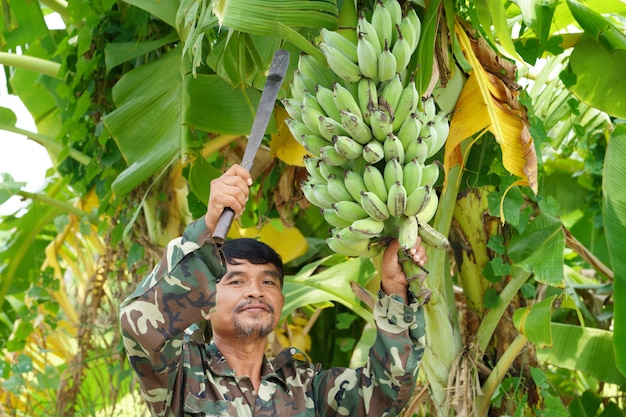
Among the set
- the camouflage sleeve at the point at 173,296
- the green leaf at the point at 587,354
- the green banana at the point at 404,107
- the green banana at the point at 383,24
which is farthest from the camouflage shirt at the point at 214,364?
the green leaf at the point at 587,354

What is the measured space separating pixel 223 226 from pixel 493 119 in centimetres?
65

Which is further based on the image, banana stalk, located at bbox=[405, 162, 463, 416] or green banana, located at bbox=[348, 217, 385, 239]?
banana stalk, located at bbox=[405, 162, 463, 416]

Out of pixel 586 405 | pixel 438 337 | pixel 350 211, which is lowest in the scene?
pixel 586 405

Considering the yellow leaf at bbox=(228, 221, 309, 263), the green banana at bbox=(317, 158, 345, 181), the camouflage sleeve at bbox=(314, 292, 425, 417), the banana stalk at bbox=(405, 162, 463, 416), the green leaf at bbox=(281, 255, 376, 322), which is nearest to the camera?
the green banana at bbox=(317, 158, 345, 181)

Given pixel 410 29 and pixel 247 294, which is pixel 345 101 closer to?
pixel 410 29

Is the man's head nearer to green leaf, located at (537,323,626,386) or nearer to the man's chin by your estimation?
the man's chin

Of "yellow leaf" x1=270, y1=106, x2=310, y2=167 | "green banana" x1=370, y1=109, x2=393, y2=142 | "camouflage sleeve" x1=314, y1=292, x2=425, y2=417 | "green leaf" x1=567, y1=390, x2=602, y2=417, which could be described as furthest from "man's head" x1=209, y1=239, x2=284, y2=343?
"green leaf" x1=567, y1=390, x2=602, y2=417

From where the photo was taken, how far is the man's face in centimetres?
164

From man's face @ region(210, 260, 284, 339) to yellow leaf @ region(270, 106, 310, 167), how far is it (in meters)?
0.40

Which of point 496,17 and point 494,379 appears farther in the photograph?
point 494,379

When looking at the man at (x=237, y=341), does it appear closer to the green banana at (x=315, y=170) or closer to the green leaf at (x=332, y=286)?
the green banana at (x=315, y=170)

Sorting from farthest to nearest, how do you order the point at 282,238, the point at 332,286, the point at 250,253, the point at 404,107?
the point at 282,238 → the point at 332,286 → the point at 250,253 → the point at 404,107

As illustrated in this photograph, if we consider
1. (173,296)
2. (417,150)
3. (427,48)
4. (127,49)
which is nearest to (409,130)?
(417,150)

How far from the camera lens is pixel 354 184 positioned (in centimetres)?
122
